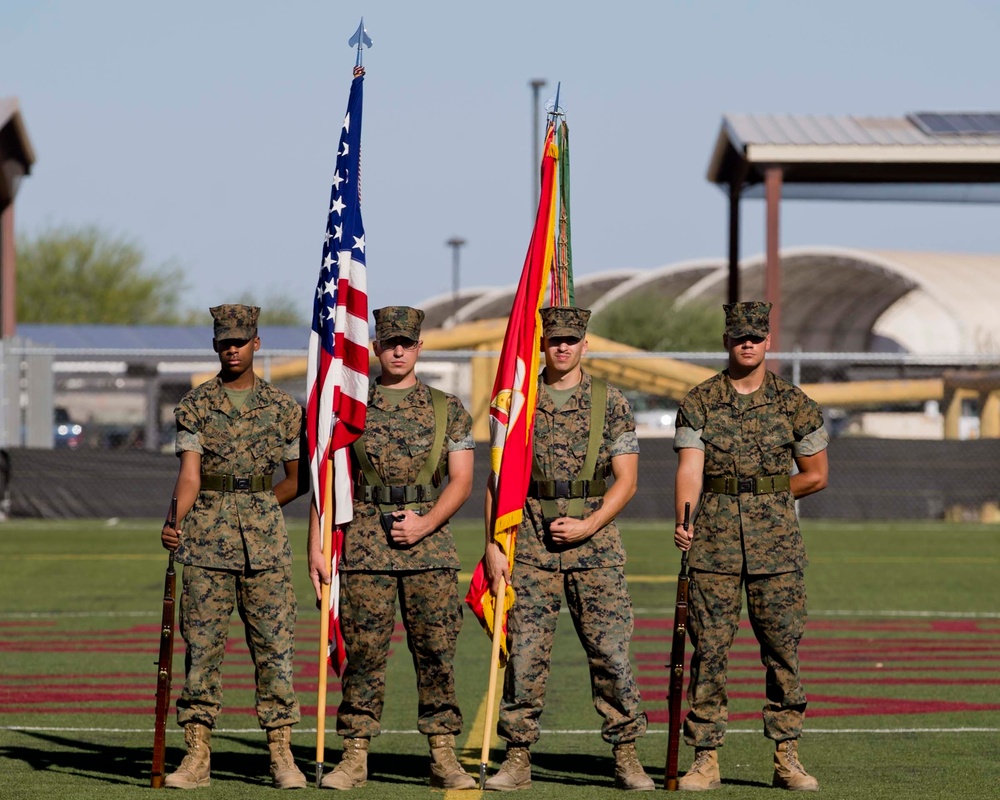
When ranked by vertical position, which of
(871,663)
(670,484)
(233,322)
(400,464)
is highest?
(233,322)

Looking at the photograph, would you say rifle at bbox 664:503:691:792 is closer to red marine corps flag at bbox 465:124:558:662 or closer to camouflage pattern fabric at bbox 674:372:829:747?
camouflage pattern fabric at bbox 674:372:829:747

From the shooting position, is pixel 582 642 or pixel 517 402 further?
pixel 517 402

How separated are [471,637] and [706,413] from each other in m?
5.65

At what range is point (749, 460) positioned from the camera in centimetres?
744

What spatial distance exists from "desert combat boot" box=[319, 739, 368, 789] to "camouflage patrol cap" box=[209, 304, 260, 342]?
1883 mm

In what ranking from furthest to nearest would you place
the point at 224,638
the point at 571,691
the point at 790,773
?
the point at 571,691
the point at 224,638
the point at 790,773

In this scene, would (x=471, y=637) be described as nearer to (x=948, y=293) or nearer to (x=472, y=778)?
(x=472, y=778)

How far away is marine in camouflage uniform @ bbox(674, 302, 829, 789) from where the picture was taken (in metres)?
7.37

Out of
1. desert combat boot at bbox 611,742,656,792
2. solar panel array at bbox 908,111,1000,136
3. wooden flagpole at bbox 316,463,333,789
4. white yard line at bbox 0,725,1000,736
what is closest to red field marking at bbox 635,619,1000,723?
white yard line at bbox 0,725,1000,736

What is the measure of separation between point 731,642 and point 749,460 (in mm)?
810

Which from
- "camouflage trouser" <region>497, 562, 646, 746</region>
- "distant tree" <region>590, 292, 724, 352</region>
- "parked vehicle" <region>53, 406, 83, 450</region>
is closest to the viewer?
"camouflage trouser" <region>497, 562, 646, 746</region>

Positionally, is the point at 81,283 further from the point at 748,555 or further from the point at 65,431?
the point at 748,555

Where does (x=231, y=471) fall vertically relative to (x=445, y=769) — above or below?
above

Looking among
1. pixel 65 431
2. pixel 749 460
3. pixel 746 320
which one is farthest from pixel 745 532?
pixel 65 431
